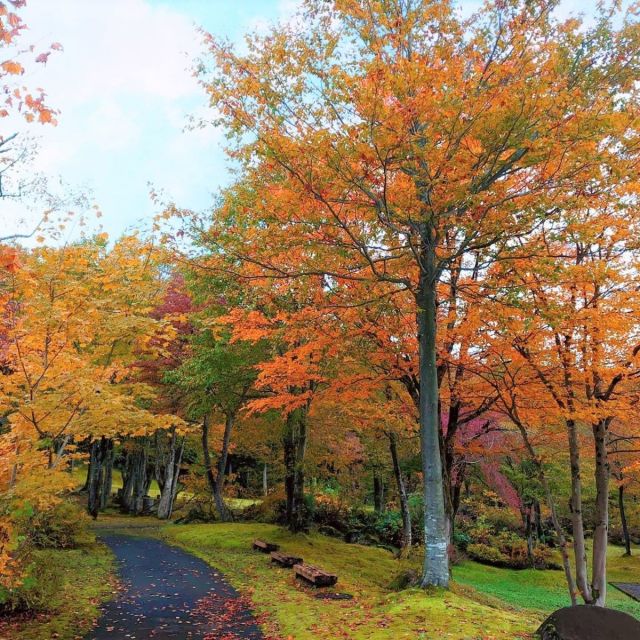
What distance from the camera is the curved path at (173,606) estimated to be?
23.5ft

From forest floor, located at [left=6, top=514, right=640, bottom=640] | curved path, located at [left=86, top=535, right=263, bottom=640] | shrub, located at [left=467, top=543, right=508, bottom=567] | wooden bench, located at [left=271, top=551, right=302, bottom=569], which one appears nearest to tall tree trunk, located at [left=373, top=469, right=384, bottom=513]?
shrub, located at [left=467, top=543, right=508, bottom=567]

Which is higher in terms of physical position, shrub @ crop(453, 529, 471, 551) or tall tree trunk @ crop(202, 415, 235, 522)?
tall tree trunk @ crop(202, 415, 235, 522)

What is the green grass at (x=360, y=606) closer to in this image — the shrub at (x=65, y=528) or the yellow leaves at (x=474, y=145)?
the shrub at (x=65, y=528)

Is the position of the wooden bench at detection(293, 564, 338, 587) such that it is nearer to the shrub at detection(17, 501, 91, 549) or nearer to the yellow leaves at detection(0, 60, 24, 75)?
the shrub at detection(17, 501, 91, 549)

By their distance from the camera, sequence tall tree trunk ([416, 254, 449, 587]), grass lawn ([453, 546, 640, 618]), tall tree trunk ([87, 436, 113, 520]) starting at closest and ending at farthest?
tall tree trunk ([416, 254, 449, 587])
grass lawn ([453, 546, 640, 618])
tall tree trunk ([87, 436, 113, 520])

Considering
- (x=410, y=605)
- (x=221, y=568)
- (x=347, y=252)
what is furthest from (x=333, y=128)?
(x=221, y=568)

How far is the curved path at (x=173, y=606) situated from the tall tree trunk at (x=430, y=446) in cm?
293

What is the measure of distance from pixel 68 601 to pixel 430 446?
677cm

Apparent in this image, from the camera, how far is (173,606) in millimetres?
8836

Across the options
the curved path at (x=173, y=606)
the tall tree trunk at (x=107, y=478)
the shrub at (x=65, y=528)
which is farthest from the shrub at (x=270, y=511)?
the tall tree trunk at (x=107, y=478)

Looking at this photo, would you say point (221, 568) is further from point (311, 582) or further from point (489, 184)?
point (489, 184)

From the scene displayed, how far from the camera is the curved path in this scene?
7176 mm

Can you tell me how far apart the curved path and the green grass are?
0.46 m

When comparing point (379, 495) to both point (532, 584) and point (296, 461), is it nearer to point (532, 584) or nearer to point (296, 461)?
point (532, 584)
